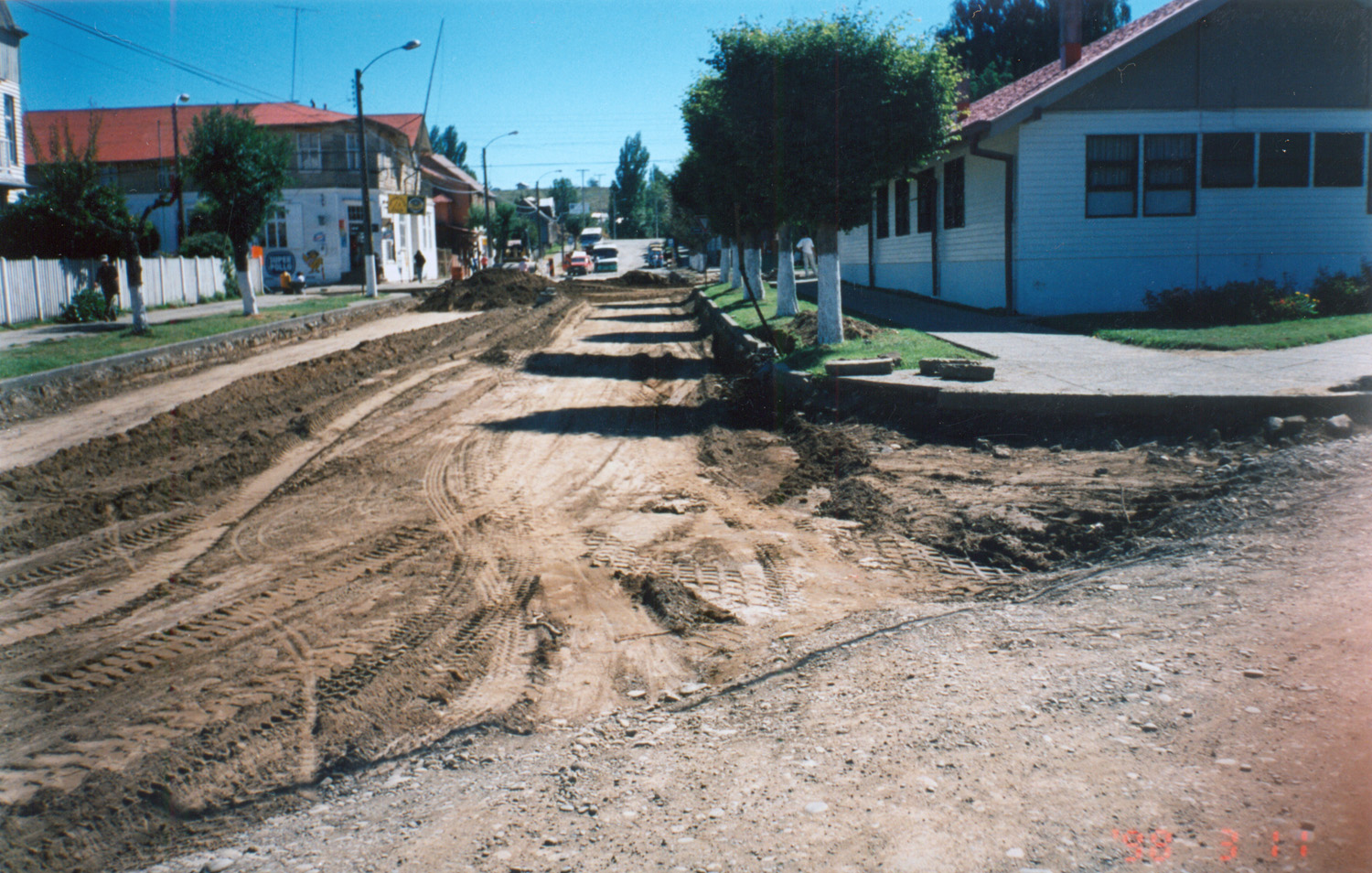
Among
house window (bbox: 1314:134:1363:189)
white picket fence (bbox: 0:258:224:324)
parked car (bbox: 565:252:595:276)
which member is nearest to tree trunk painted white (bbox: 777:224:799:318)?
house window (bbox: 1314:134:1363:189)

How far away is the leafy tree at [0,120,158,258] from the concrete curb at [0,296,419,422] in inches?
215

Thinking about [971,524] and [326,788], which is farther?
[971,524]

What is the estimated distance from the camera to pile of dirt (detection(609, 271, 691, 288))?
154 feet

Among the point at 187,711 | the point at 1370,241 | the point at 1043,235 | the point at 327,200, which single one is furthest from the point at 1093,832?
the point at 327,200

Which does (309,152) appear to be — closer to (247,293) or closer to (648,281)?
(648,281)

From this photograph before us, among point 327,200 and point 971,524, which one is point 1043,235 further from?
point 327,200

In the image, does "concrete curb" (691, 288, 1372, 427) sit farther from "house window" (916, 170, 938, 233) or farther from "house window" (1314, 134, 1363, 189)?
"house window" (916, 170, 938, 233)

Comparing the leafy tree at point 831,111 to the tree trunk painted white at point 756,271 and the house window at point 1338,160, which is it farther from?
the tree trunk painted white at point 756,271

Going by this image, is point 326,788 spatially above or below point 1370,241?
below

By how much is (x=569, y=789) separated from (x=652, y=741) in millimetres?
485

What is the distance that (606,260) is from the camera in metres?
75.1

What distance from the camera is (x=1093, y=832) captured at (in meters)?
2.97

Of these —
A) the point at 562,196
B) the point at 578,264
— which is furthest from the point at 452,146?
the point at 578,264

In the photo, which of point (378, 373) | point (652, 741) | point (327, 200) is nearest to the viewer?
point (652, 741)
